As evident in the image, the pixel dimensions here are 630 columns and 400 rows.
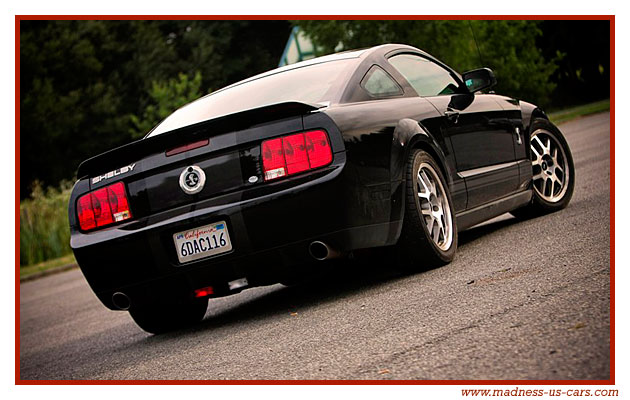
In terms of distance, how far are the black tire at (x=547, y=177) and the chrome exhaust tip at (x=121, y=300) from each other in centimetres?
343

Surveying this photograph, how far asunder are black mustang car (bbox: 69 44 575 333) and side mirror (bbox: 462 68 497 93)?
0.74 m

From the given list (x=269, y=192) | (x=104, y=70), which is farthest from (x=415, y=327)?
(x=104, y=70)

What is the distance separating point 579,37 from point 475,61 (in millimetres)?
4611

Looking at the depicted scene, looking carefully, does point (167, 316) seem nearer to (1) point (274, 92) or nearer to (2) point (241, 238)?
(2) point (241, 238)

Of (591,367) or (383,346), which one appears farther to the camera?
(383,346)

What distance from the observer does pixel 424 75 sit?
21.4 ft

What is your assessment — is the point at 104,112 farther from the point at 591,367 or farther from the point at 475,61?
the point at 591,367

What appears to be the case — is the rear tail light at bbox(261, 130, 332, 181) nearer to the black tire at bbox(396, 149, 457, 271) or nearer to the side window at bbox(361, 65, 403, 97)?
the black tire at bbox(396, 149, 457, 271)

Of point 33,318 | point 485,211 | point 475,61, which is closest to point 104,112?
point 475,61

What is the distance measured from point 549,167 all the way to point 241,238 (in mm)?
3503

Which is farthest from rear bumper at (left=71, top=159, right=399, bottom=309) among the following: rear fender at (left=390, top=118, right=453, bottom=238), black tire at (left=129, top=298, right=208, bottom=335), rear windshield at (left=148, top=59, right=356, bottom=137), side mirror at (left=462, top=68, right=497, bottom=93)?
side mirror at (left=462, top=68, right=497, bottom=93)

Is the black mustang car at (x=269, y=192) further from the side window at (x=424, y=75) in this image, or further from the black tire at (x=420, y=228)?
the side window at (x=424, y=75)

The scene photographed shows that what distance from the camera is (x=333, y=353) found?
3980mm

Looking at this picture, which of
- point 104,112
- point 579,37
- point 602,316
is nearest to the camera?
point 602,316
